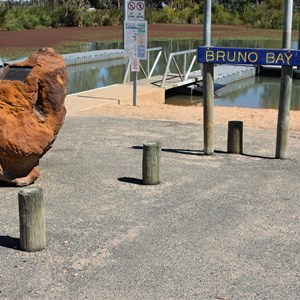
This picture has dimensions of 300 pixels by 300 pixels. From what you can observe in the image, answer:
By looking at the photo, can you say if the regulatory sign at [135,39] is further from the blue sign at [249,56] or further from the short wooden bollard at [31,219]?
the short wooden bollard at [31,219]

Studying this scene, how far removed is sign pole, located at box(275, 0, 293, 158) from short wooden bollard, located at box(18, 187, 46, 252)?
4.27 m

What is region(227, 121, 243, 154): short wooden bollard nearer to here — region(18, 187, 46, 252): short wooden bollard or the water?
region(18, 187, 46, 252): short wooden bollard

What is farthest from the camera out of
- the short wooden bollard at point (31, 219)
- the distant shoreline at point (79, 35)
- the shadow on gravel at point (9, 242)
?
the distant shoreline at point (79, 35)

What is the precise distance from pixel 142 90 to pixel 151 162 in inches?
354

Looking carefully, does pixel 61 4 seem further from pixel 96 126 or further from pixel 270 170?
pixel 270 170

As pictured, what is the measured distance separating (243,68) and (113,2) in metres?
39.0

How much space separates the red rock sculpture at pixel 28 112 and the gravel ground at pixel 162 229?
1.07 ft

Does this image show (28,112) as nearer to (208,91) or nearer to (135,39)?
(208,91)

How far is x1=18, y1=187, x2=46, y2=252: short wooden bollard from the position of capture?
4.91 m

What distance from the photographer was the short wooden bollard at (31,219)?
4.91 metres

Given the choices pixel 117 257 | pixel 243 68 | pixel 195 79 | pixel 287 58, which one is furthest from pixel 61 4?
pixel 117 257

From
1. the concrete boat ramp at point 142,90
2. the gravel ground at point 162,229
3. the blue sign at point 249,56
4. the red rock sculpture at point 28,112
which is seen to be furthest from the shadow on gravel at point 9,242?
the concrete boat ramp at point 142,90

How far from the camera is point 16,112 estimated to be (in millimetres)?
6582

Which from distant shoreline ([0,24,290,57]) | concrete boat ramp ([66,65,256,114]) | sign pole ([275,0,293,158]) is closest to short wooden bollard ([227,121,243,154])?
sign pole ([275,0,293,158])
